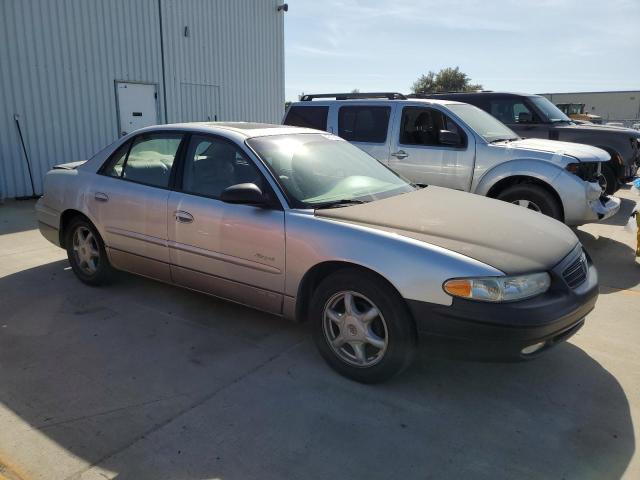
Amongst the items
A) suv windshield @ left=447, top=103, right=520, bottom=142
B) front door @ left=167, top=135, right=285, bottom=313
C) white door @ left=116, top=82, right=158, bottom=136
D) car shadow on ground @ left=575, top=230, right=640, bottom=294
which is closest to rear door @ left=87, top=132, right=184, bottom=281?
front door @ left=167, top=135, right=285, bottom=313

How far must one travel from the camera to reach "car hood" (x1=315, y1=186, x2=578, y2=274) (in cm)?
297

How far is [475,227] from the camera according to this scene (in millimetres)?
3311

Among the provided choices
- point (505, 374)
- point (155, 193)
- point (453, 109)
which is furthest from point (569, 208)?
point (155, 193)

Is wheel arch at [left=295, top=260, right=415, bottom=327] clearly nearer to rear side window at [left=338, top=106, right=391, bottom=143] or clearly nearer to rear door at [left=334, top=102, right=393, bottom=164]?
rear door at [left=334, top=102, right=393, bottom=164]

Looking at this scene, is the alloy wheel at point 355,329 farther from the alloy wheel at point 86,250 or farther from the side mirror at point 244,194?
the alloy wheel at point 86,250

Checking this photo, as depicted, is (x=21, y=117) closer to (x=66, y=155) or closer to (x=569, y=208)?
(x=66, y=155)

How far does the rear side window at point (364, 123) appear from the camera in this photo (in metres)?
7.18

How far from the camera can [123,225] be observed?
14.6ft

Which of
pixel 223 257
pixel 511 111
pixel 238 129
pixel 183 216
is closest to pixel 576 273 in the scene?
pixel 223 257

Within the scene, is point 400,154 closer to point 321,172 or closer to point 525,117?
point 321,172

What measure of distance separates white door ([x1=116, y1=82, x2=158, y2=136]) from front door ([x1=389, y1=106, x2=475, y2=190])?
7.05 meters

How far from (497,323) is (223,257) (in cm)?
196

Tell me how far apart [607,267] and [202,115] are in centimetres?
1062

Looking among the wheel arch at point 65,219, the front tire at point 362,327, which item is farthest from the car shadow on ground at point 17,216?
the front tire at point 362,327
